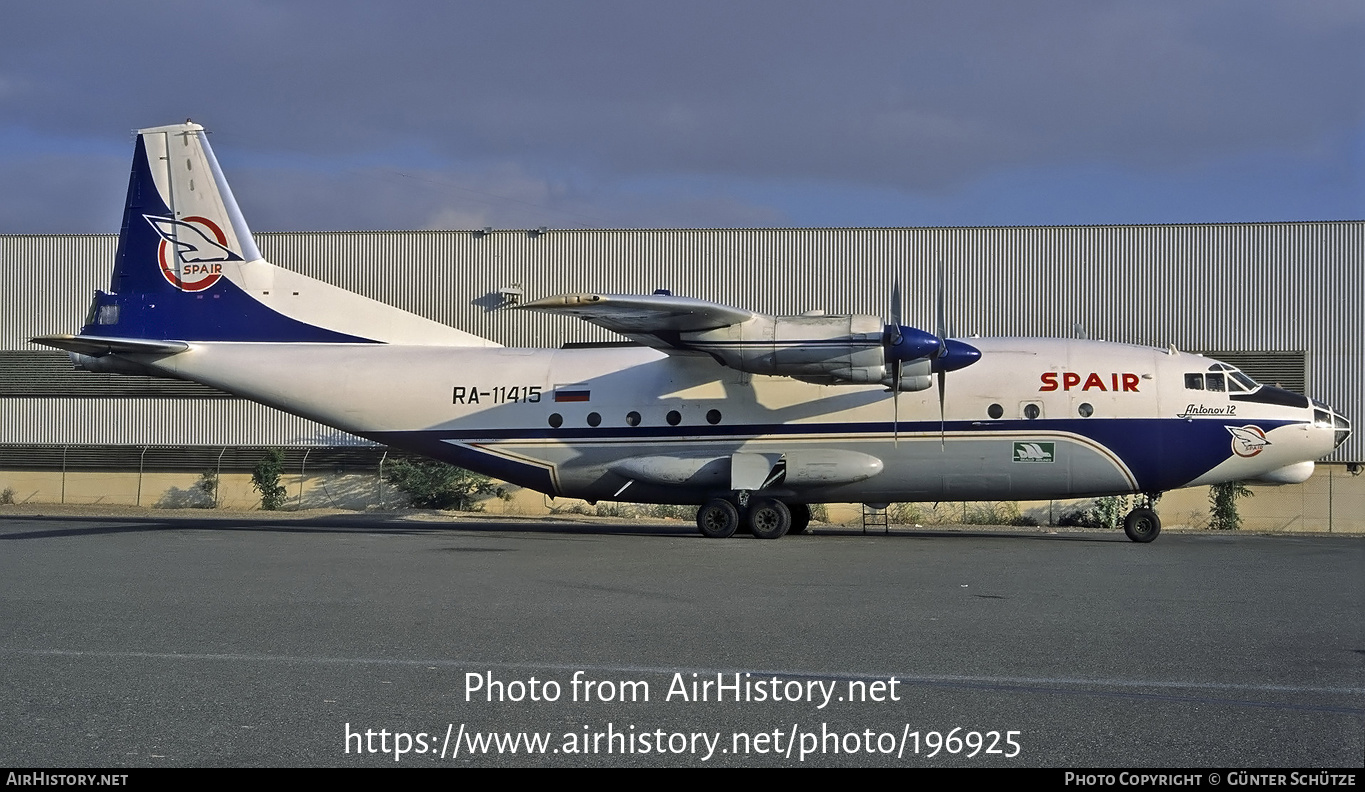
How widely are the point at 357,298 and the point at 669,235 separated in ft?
51.0

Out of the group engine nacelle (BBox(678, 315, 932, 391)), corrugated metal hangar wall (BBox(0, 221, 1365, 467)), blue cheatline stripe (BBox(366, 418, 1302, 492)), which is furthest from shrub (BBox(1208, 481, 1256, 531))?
engine nacelle (BBox(678, 315, 932, 391))

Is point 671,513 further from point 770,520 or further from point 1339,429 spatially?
point 1339,429

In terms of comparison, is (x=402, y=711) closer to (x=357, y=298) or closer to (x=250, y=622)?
(x=250, y=622)

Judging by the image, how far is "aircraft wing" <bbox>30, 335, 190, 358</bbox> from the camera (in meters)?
22.5

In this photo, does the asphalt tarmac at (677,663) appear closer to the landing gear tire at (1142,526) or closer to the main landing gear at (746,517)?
the landing gear tire at (1142,526)

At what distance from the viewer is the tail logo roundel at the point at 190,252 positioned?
24.6 metres

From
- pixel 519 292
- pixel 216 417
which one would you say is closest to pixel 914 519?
pixel 519 292

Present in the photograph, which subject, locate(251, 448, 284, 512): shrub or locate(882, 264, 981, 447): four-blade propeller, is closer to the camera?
locate(882, 264, 981, 447): four-blade propeller

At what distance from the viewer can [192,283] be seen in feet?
80.6

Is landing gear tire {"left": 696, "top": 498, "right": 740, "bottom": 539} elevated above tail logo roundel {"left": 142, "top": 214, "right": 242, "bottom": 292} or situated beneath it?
situated beneath

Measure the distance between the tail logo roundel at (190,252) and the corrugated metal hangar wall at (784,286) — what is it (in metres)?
14.5

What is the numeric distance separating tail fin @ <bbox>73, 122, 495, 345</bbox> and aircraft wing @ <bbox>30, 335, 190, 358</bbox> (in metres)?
0.67

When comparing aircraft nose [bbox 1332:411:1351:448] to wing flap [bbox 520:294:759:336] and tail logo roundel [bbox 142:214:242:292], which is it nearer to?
wing flap [bbox 520:294:759:336]

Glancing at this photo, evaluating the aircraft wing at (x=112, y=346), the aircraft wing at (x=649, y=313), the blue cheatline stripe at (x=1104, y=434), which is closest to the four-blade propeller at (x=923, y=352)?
the blue cheatline stripe at (x=1104, y=434)
